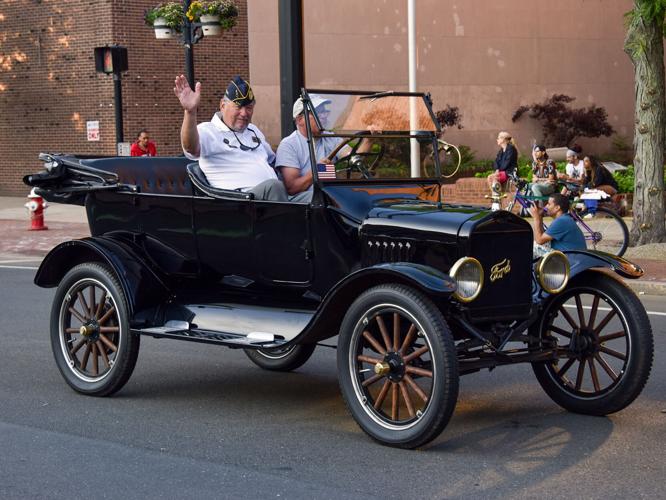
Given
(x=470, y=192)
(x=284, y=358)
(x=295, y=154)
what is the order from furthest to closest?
(x=470, y=192) < (x=284, y=358) < (x=295, y=154)

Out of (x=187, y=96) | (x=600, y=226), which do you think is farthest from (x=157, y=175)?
(x=600, y=226)

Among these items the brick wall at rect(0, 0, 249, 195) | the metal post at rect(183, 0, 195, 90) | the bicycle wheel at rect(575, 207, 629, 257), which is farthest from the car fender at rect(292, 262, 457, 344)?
the brick wall at rect(0, 0, 249, 195)

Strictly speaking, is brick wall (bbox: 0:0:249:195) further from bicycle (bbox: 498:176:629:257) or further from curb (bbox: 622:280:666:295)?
curb (bbox: 622:280:666:295)

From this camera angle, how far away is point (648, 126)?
16016 mm

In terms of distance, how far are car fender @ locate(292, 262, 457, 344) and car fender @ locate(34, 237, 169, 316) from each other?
4.21 ft

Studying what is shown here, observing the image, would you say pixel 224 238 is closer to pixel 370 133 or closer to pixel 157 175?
pixel 157 175

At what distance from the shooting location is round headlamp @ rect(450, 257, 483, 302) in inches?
240

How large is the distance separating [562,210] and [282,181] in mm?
4601

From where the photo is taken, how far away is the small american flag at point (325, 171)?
694cm

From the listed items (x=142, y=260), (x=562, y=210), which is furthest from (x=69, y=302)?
(x=562, y=210)

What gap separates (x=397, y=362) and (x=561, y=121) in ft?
101

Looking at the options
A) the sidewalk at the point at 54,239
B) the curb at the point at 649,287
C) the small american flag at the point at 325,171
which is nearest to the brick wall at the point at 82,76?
the sidewalk at the point at 54,239

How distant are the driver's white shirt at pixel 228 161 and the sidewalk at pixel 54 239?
267 inches

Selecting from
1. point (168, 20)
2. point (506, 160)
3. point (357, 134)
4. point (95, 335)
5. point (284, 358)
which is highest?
point (168, 20)
